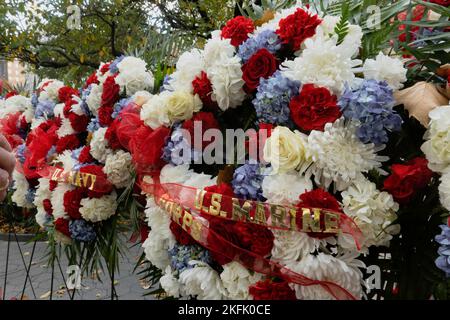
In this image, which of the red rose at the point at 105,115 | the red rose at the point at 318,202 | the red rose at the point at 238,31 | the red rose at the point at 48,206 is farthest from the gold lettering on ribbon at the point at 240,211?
the red rose at the point at 48,206

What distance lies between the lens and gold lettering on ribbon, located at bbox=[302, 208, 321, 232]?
0.87 m

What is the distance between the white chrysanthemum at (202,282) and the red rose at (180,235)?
7 centimetres

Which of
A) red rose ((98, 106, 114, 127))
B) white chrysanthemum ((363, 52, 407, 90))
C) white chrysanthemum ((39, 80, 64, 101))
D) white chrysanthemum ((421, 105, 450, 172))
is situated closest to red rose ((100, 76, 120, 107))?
red rose ((98, 106, 114, 127))

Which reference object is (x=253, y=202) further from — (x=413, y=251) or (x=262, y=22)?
(x=262, y=22)

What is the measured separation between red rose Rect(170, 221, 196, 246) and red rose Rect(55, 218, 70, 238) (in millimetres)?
634

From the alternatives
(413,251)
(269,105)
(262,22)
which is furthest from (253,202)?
(262,22)

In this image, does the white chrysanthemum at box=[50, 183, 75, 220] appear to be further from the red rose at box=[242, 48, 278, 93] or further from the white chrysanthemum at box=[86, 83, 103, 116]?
the red rose at box=[242, 48, 278, 93]

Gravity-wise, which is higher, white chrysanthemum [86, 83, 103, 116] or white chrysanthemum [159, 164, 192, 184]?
white chrysanthemum [86, 83, 103, 116]

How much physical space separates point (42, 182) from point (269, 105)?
45.6 inches

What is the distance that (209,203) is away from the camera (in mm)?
1004

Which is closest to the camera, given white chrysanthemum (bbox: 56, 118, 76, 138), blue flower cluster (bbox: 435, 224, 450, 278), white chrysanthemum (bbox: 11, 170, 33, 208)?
blue flower cluster (bbox: 435, 224, 450, 278)

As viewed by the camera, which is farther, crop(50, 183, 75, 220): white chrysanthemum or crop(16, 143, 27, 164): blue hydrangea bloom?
crop(16, 143, 27, 164): blue hydrangea bloom

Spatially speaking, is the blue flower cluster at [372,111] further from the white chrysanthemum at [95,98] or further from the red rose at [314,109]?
the white chrysanthemum at [95,98]

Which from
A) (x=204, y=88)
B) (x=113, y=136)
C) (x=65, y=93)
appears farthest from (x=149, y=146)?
(x=65, y=93)
